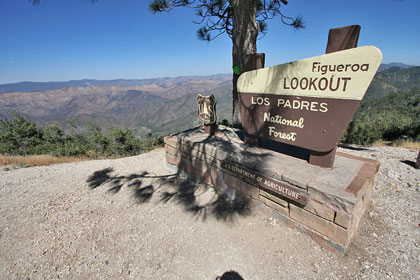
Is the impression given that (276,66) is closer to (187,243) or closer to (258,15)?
(187,243)

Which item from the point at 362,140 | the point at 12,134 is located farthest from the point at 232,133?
the point at 12,134

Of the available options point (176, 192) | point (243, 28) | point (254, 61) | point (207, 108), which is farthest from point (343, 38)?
point (176, 192)

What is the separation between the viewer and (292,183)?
2.49 m

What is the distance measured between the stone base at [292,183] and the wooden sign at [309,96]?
40cm

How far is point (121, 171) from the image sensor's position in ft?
16.6

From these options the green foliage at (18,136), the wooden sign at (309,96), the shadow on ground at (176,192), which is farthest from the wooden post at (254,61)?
the green foliage at (18,136)

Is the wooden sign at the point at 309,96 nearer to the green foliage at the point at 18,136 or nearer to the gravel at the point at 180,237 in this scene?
the gravel at the point at 180,237

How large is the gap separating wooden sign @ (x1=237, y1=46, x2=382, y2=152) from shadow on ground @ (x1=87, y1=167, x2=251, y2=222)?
1352mm

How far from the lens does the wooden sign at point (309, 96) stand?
223cm

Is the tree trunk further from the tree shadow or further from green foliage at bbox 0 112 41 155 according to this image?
green foliage at bbox 0 112 41 155

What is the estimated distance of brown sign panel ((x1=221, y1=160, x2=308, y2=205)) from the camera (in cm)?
242

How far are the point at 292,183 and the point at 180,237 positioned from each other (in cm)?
175

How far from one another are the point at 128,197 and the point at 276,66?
359 cm

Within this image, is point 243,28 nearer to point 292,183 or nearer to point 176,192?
point 292,183
